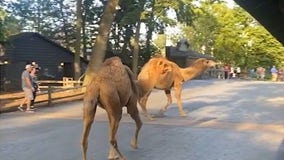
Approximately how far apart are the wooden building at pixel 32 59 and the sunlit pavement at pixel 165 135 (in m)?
18.9

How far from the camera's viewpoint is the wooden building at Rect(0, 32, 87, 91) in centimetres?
3662

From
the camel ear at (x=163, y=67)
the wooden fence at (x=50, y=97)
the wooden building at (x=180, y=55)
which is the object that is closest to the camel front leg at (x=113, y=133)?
the camel ear at (x=163, y=67)

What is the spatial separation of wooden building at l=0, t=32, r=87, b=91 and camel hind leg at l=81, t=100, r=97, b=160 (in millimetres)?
25956

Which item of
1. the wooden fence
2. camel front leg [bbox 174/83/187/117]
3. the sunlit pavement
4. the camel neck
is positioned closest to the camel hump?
camel front leg [bbox 174/83/187/117]

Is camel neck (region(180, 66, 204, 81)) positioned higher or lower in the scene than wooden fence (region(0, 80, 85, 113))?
higher

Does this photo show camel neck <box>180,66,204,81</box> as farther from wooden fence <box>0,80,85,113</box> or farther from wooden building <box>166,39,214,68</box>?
wooden building <box>166,39,214,68</box>

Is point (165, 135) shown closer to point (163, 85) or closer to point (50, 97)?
point (163, 85)

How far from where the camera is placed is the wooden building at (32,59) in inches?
1442

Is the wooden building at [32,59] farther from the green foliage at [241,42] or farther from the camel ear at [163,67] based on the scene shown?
the green foliage at [241,42]

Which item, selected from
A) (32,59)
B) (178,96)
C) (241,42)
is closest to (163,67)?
(178,96)

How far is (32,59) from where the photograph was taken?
132 feet

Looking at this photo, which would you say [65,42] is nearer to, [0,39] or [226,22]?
[226,22]

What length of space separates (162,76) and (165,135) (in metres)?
3.74

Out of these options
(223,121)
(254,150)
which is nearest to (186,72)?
(223,121)
